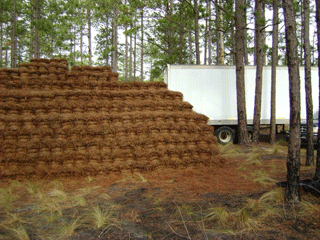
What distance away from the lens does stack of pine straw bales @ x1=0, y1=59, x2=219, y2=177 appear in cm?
696

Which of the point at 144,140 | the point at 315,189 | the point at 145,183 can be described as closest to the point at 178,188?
the point at 145,183

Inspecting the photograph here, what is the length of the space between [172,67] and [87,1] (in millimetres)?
14357

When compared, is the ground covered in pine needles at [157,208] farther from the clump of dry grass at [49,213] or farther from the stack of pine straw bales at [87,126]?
the stack of pine straw bales at [87,126]

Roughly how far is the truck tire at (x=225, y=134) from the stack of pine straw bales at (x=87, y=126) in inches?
247

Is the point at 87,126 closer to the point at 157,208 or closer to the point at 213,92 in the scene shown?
the point at 157,208

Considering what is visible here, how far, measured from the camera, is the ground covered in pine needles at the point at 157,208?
3.57m

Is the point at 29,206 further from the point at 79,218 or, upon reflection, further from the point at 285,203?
the point at 285,203

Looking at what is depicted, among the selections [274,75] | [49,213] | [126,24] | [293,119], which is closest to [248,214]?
[293,119]

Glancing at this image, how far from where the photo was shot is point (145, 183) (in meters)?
6.30

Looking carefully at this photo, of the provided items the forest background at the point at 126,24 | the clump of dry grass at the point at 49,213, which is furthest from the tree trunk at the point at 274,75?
the clump of dry grass at the point at 49,213

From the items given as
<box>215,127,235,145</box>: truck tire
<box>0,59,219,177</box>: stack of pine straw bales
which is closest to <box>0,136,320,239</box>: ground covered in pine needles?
<box>0,59,219,177</box>: stack of pine straw bales

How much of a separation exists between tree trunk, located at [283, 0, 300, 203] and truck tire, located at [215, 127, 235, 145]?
931 cm

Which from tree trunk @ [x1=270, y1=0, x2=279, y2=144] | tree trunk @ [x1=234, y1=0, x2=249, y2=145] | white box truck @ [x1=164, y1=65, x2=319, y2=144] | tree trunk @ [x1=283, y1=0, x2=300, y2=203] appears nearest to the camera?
tree trunk @ [x1=283, y1=0, x2=300, y2=203]

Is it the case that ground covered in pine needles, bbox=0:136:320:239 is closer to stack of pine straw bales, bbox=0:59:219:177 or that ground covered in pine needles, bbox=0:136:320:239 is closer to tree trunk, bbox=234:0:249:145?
stack of pine straw bales, bbox=0:59:219:177
